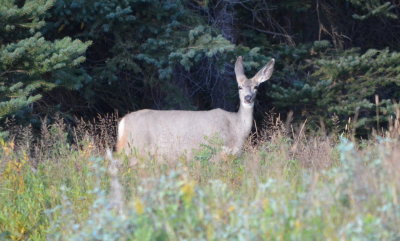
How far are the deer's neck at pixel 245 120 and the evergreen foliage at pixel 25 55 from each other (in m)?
2.28

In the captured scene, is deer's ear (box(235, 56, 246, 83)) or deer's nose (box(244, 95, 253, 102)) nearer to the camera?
deer's nose (box(244, 95, 253, 102))

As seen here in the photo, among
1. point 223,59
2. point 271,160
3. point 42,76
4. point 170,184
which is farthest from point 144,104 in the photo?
point 170,184

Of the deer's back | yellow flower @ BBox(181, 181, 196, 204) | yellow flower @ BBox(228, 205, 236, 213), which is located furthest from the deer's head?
yellow flower @ BBox(181, 181, 196, 204)

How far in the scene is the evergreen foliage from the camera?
8492 mm

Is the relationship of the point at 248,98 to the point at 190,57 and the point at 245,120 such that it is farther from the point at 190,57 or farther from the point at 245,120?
the point at 190,57

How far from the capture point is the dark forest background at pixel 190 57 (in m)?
9.00

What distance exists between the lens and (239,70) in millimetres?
10539

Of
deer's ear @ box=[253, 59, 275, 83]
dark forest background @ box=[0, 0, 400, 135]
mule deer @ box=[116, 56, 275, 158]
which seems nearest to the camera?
dark forest background @ box=[0, 0, 400, 135]

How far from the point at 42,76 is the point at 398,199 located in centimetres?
596

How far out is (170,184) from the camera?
13.8 feet

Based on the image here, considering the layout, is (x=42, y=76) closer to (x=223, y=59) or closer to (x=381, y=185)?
(x=223, y=59)

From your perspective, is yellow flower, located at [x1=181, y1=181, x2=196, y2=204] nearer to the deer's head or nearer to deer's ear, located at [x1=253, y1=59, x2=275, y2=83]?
the deer's head

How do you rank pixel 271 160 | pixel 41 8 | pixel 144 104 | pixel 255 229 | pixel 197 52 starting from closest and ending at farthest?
pixel 255 229
pixel 271 160
pixel 41 8
pixel 197 52
pixel 144 104

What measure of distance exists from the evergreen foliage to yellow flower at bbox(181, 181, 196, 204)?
14.9ft
